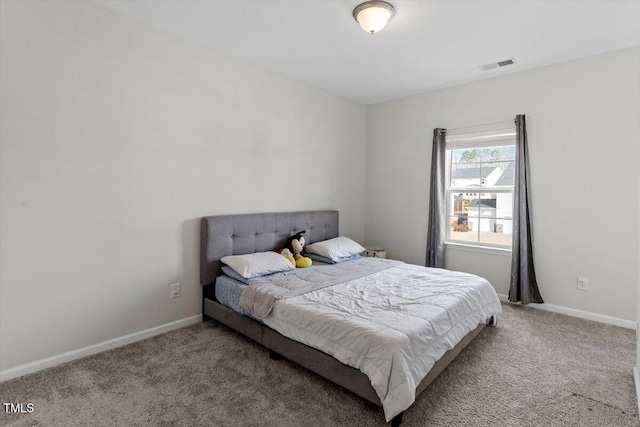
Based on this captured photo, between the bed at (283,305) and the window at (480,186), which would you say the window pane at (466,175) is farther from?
the bed at (283,305)

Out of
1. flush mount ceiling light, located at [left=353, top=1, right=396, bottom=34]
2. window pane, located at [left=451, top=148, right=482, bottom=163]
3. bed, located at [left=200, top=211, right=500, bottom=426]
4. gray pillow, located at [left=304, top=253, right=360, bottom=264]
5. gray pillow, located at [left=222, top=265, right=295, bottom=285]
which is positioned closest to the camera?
bed, located at [left=200, top=211, right=500, bottom=426]

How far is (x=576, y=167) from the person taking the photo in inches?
126

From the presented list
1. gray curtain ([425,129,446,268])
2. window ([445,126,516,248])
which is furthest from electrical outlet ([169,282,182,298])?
A: window ([445,126,516,248])

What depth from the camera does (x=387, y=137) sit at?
460cm

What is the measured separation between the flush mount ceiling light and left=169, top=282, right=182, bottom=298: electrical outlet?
2.63 m

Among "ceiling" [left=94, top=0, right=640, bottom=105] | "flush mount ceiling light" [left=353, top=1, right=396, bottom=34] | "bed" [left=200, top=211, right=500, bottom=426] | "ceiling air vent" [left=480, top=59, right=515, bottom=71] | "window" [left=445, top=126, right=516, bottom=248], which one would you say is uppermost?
"ceiling air vent" [left=480, top=59, right=515, bottom=71]

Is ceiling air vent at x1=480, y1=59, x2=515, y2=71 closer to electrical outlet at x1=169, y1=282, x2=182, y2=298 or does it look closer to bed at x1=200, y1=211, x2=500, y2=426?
bed at x1=200, y1=211, x2=500, y2=426

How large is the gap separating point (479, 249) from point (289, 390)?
2.87 m

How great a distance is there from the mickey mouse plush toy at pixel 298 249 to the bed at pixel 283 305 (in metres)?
0.08

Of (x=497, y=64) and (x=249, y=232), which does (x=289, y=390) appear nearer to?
(x=249, y=232)

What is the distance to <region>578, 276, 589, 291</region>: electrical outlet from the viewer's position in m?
3.19

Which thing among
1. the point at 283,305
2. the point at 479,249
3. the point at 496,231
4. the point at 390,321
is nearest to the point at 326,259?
the point at 283,305

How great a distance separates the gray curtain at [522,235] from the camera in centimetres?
340

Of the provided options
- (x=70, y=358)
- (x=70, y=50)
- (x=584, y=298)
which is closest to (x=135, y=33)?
(x=70, y=50)
